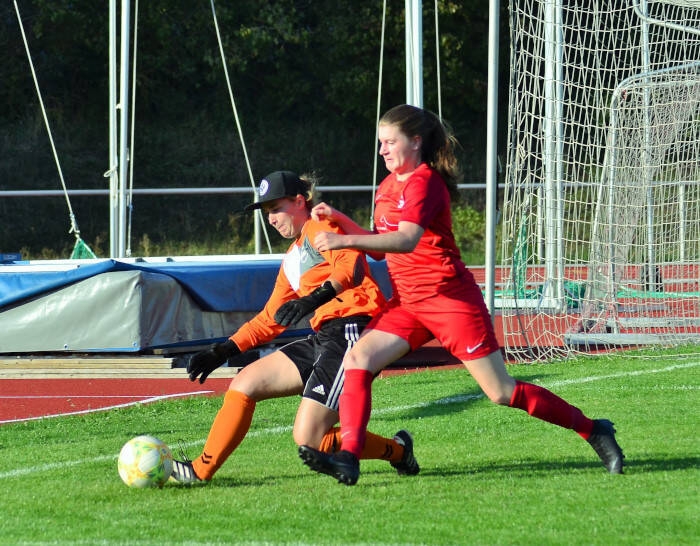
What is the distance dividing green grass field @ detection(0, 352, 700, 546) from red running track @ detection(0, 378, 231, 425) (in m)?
0.81

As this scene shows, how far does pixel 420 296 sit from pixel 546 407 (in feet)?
2.68

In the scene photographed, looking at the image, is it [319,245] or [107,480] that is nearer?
[319,245]

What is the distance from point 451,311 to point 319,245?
2.41 feet

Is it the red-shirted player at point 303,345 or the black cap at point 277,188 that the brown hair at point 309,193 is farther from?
the black cap at point 277,188

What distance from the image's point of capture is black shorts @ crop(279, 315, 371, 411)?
591 cm

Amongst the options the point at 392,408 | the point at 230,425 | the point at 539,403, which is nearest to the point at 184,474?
the point at 230,425

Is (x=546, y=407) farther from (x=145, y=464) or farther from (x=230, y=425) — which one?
(x=145, y=464)

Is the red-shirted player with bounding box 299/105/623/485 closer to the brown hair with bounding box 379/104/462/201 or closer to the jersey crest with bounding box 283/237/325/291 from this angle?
the brown hair with bounding box 379/104/462/201

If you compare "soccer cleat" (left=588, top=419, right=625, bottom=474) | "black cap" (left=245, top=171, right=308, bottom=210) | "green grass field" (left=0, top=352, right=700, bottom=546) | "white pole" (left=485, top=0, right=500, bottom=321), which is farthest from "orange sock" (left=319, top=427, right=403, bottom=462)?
"white pole" (left=485, top=0, right=500, bottom=321)

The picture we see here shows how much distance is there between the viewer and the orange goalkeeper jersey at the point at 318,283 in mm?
5969

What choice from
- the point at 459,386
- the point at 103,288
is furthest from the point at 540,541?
the point at 103,288

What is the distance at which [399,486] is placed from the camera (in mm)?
6031

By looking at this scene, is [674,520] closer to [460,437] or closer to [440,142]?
[440,142]

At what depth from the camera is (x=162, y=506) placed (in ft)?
18.5
